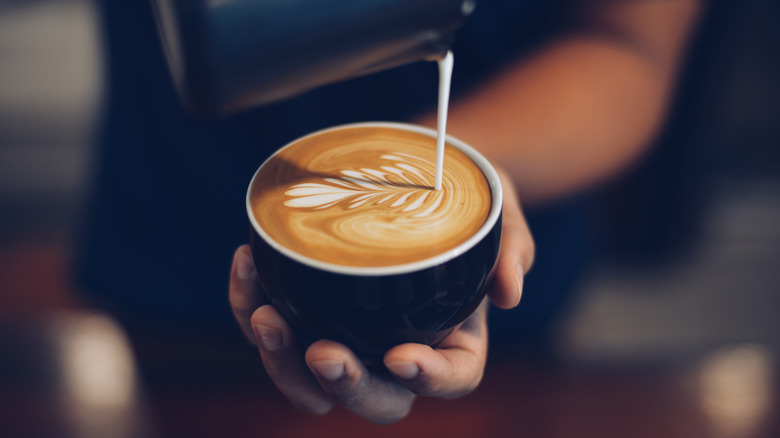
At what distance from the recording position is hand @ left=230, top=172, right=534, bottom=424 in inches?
18.9

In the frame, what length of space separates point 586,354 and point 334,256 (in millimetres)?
921

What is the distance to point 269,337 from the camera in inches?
19.9

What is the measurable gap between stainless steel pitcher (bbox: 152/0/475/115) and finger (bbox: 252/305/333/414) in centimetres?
21

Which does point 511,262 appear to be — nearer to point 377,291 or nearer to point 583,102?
point 377,291

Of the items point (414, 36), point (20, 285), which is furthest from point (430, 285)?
point (20, 285)

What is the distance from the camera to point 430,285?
44cm

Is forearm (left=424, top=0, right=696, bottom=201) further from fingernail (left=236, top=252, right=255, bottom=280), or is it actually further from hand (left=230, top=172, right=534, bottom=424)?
fingernail (left=236, top=252, right=255, bottom=280)

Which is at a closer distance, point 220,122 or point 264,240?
point 264,240

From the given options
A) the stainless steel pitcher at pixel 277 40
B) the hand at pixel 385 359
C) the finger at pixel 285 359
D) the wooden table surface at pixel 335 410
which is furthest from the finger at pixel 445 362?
the wooden table surface at pixel 335 410

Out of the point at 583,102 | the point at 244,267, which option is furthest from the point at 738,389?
the point at 244,267

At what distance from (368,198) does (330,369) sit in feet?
0.53

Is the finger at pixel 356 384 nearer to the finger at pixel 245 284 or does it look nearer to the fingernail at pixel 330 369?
the fingernail at pixel 330 369

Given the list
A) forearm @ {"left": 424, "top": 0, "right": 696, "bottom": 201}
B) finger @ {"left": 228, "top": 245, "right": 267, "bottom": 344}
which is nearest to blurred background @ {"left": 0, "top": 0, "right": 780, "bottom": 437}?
forearm @ {"left": 424, "top": 0, "right": 696, "bottom": 201}

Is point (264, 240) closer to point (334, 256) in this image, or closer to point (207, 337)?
point (334, 256)
